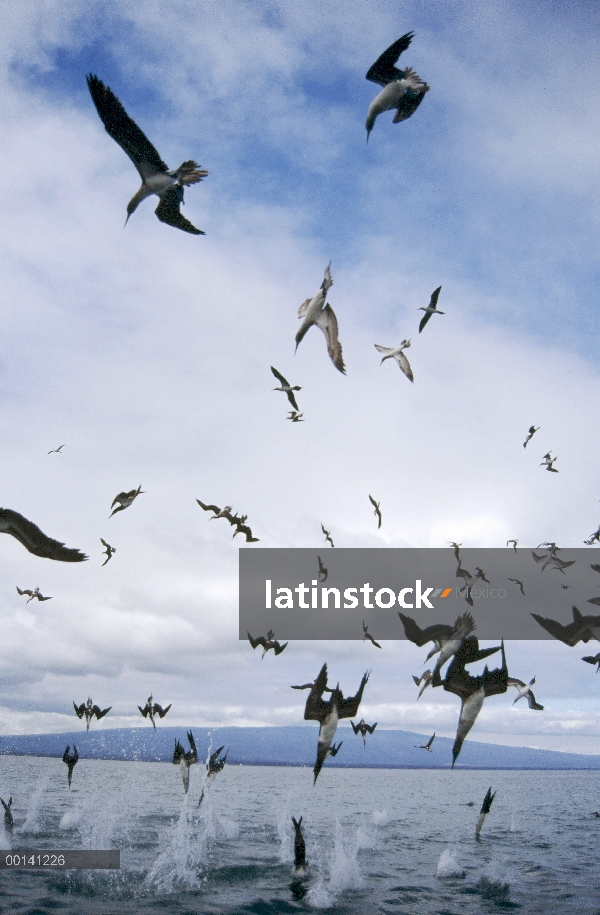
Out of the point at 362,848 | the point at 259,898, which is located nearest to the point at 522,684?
the point at 259,898

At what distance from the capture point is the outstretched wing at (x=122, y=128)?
28.7 ft

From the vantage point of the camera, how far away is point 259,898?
1605 cm

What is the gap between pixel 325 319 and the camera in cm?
1080

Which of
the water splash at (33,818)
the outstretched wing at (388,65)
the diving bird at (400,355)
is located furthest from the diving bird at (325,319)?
the water splash at (33,818)

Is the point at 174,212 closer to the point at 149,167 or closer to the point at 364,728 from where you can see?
the point at 149,167

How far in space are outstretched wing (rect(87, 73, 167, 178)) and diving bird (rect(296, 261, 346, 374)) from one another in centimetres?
319

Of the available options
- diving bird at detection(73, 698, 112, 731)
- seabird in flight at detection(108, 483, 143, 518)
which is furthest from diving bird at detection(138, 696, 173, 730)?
seabird in flight at detection(108, 483, 143, 518)

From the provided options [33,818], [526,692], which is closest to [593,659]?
[526,692]

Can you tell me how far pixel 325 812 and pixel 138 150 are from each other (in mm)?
40480

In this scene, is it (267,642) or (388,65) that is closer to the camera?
(388,65)

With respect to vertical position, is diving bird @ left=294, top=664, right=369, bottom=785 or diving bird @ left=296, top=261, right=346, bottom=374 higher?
diving bird @ left=296, top=261, right=346, bottom=374

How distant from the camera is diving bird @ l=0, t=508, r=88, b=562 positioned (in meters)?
6.59

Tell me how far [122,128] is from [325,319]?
4.32m

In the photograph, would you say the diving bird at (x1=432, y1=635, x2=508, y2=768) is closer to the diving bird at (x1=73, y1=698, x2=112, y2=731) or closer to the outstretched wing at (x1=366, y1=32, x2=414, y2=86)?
the outstretched wing at (x1=366, y1=32, x2=414, y2=86)
